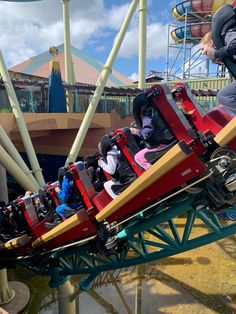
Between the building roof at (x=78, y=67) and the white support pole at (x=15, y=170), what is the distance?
2133 centimetres

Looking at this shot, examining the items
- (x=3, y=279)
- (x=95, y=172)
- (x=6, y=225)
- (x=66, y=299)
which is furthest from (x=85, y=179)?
(x=3, y=279)

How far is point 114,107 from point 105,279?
4866mm

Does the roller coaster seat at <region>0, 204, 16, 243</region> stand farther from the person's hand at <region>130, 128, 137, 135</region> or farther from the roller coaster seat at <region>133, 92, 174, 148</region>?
the roller coaster seat at <region>133, 92, 174, 148</region>

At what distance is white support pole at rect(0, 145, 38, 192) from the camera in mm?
4746

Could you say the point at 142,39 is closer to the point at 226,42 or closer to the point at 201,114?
the point at 201,114

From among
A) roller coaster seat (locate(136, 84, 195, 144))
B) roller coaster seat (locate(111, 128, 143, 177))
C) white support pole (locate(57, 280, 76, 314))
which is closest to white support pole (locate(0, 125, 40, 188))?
white support pole (locate(57, 280, 76, 314))

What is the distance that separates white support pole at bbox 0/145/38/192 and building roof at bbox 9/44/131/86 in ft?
70.0

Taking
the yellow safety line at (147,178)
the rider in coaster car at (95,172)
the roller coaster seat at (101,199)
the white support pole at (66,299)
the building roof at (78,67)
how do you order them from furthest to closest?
the building roof at (78,67) < the white support pole at (66,299) < the rider in coaster car at (95,172) < the roller coaster seat at (101,199) < the yellow safety line at (147,178)

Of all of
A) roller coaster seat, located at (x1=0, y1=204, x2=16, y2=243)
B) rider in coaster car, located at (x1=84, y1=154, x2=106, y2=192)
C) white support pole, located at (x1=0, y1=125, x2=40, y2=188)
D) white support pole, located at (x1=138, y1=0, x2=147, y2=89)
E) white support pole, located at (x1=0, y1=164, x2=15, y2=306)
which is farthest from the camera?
white support pole, located at (x1=138, y1=0, x2=147, y2=89)

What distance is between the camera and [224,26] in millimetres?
1820

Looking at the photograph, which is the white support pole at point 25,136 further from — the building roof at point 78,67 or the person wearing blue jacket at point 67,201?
the building roof at point 78,67

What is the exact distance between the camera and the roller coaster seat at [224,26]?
1.79 metres

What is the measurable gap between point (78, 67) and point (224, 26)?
2707 cm

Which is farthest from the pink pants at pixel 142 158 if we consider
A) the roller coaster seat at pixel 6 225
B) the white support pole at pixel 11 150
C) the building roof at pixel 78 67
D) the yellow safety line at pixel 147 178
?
the building roof at pixel 78 67
